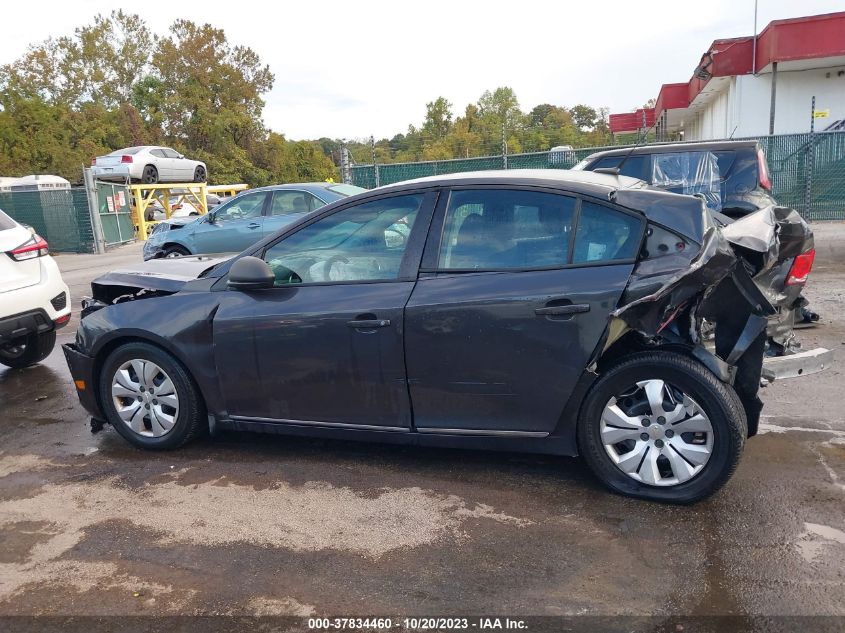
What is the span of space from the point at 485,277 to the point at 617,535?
142 centimetres

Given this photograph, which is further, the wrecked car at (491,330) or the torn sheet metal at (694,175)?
the torn sheet metal at (694,175)

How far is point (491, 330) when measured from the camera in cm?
353

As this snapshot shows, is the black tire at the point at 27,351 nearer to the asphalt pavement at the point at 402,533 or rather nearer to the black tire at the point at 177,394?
the asphalt pavement at the point at 402,533

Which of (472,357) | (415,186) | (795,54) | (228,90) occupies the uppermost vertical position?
(228,90)

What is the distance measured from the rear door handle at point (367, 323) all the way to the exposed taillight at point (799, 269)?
3208 mm

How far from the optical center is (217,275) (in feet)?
14.2

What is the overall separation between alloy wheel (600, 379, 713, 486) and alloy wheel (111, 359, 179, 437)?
105 inches

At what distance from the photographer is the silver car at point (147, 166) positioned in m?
24.0

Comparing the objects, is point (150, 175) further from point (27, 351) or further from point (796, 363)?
point (796, 363)

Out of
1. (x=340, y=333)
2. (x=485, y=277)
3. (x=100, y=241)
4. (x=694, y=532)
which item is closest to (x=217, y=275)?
(x=340, y=333)

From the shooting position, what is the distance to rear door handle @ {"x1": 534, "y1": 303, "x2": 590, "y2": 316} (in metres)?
3.38

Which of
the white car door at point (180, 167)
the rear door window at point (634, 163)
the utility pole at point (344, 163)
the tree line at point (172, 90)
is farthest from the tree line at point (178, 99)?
the rear door window at point (634, 163)

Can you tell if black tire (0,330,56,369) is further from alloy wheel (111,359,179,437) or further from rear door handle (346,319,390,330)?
rear door handle (346,319,390,330)

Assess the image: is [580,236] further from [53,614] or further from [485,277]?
[53,614]
